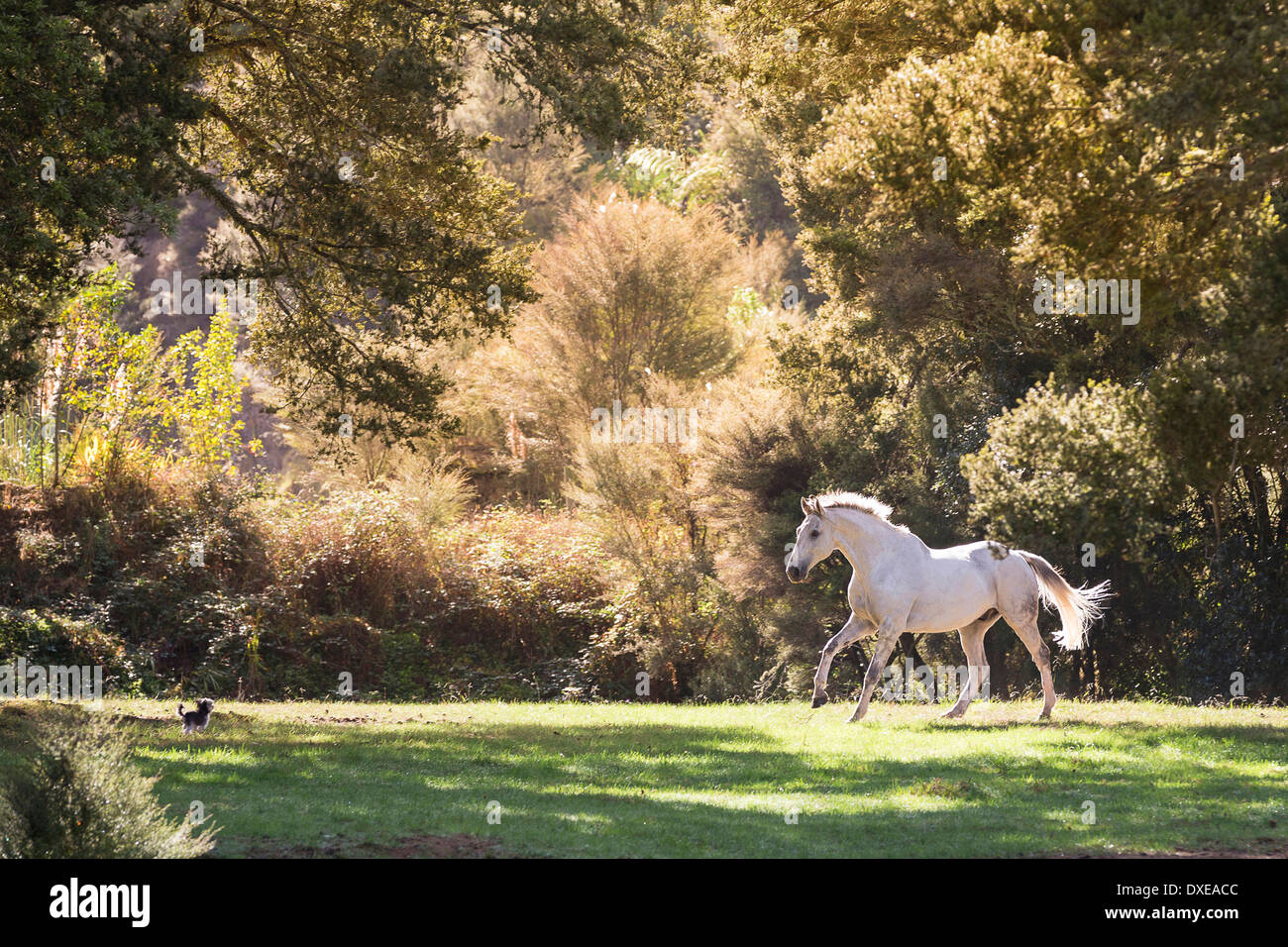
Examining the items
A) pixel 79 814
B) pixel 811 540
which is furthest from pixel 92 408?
pixel 79 814

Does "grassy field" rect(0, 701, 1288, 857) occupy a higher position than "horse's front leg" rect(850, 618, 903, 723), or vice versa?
"horse's front leg" rect(850, 618, 903, 723)

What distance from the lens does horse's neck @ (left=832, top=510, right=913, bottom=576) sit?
1563 cm

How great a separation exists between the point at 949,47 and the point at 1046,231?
14.9 feet

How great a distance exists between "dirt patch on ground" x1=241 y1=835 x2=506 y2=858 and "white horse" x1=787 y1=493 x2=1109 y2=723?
7412 millimetres

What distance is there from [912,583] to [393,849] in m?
8.50

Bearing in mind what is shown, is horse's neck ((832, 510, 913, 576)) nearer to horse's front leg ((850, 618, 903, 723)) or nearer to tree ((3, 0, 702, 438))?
horse's front leg ((850, 618, 903, 723))

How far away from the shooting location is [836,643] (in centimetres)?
1538

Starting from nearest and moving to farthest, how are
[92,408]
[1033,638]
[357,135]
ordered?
[1033,638] < [357,135] < [92,408]

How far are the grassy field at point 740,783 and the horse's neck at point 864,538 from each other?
1.95 m

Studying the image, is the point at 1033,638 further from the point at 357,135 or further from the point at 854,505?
the point at 357,135

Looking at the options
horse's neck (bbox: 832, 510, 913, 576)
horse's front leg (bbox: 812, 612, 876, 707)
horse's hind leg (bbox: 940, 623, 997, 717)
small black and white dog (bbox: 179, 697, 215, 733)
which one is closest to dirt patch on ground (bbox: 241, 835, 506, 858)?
small black and white dog (bbox: 179, 697, 215, 733)

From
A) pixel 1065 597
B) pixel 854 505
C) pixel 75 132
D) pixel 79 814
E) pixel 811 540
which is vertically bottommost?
pixel 79 814

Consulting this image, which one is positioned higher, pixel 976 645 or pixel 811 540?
pixel 811 540

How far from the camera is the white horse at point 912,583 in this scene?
1552 centimetres
